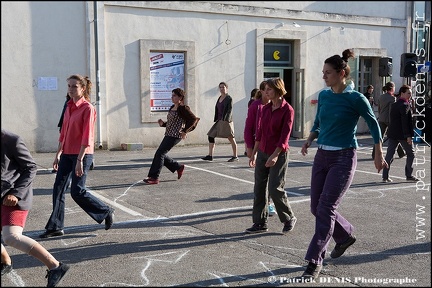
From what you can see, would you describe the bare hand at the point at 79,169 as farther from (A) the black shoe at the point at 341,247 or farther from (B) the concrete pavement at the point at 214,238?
(A) the black shoe at the point at 341,247

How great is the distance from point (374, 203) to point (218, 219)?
8.51 feet

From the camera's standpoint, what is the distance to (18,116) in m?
14.1

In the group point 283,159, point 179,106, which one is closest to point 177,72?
point 179,106

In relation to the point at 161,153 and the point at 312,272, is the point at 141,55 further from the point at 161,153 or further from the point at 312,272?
the point at 312,272

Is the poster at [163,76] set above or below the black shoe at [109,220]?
above

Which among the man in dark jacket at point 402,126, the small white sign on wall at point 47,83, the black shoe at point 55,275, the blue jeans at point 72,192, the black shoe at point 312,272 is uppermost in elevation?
the small white sign on wall at point 47,83

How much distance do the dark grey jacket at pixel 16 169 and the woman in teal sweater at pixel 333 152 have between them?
2.50 meters

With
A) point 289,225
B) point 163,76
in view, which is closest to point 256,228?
point 289,225

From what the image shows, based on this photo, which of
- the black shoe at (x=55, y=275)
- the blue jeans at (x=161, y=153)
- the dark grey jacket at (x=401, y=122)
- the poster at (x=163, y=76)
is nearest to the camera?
the black shoe at (x=55, y=275)

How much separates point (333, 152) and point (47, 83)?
11.0 m

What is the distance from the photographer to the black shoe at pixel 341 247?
5312mm

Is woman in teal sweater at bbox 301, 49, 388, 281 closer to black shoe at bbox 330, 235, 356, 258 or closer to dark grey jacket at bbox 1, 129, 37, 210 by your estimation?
black shoe at bbox 330, 235, 356, 258

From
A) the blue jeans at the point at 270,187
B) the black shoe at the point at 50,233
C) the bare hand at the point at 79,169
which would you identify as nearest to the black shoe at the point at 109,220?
the black shoe at the point at 50,233

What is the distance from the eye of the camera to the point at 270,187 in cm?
627
